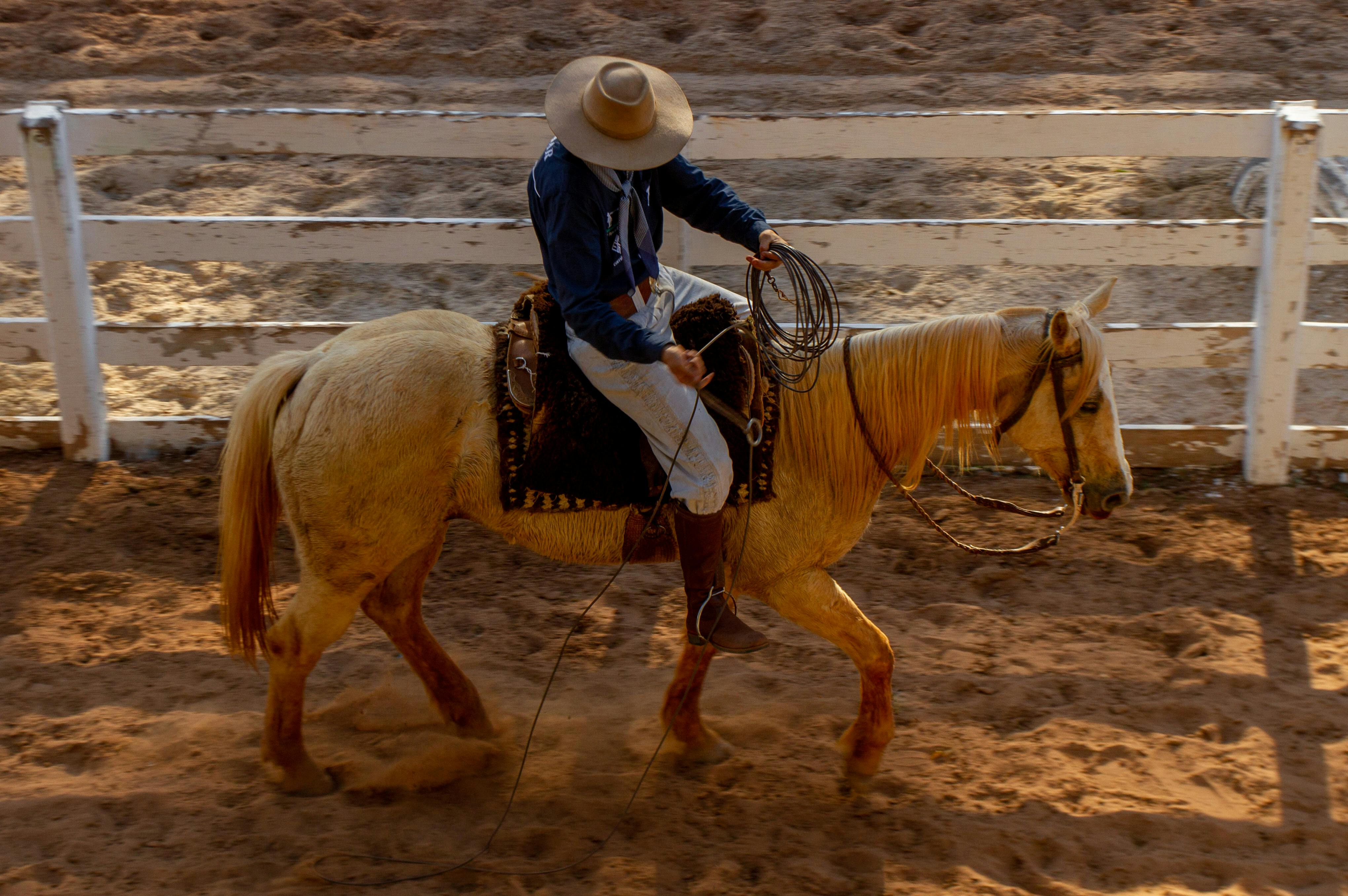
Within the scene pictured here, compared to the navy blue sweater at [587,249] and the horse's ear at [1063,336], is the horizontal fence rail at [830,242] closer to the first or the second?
the navy blue sweater at [587,249]

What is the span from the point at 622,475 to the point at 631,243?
2.36 ft

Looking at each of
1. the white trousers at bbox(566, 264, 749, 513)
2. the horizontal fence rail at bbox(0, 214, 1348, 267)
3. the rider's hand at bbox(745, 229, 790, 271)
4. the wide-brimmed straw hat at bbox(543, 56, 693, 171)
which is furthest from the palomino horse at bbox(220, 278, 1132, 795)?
the horizontal fence rail at bbox(0, 214, 1348, 267)

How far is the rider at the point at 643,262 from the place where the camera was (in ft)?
9.81

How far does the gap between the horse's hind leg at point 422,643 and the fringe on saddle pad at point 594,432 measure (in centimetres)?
62

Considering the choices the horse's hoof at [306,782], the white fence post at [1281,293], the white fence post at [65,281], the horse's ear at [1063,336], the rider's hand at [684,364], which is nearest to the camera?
the rider's hand at [684,364]

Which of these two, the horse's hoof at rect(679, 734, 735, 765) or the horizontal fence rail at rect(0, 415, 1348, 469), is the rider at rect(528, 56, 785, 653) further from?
the horizontal fence rail at rect(0, 415, 1348, 469)

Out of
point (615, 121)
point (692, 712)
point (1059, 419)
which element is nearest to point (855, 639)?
point (692, 712)

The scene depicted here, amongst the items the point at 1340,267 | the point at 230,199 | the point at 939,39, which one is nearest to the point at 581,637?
the point at 230,199

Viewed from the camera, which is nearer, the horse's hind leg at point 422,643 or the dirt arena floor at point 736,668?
the dirt arena floor at point 736,668

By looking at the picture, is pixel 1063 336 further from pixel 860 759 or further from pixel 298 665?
pixel 298 665

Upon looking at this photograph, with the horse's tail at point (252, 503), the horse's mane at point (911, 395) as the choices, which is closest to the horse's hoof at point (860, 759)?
the horse's mane at point (911, 395)

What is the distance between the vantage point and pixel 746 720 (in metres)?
4.07

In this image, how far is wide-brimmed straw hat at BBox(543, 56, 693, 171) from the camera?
2.99 meters

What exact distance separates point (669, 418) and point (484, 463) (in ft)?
2.06
